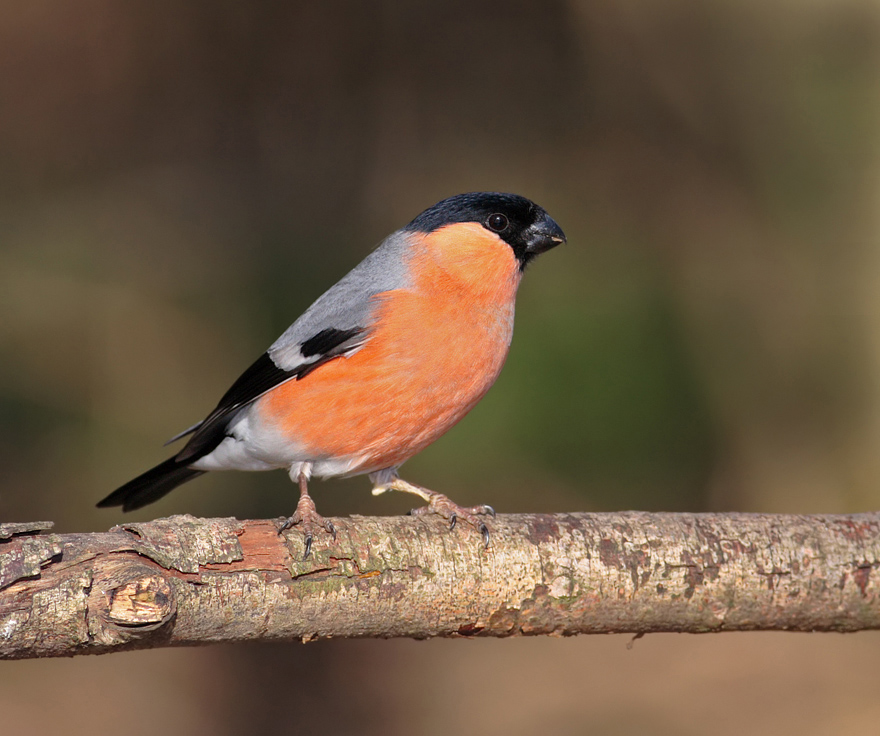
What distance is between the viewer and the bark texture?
2.11 meters

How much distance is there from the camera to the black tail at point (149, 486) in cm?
376

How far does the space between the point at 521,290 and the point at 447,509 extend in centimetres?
295

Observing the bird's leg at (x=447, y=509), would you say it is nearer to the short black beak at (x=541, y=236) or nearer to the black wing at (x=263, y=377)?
the black wing at (x=263, y=377)

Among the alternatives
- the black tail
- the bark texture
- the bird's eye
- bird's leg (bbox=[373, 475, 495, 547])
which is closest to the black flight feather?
the black tail

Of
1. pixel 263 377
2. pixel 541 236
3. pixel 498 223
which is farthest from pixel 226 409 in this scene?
Result: pixel 541 236

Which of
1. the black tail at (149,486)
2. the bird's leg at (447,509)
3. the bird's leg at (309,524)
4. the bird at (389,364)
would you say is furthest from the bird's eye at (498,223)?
the black tail at (149,486)

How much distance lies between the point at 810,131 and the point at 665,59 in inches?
45.2

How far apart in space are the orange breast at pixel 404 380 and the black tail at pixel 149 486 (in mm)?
607

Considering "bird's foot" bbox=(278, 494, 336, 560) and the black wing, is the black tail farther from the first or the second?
"bird's foot" bbox=(278, 494, 336, 560)

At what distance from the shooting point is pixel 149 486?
382cm

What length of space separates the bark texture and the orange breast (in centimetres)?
54

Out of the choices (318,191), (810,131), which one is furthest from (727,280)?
(318,191)

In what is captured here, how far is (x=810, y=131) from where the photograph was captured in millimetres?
5992

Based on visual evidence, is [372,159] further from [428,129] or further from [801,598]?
[801,598]
